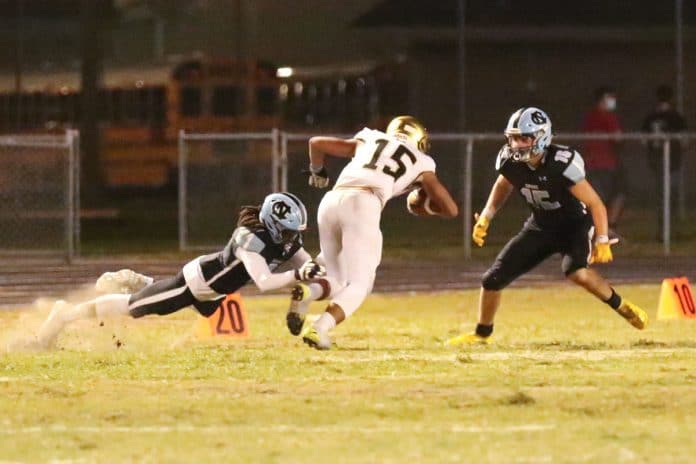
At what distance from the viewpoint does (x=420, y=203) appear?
1384 centimetres

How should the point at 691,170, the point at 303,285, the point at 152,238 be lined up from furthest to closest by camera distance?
the point at 691,170, the point at 152,238, the point at 303,285

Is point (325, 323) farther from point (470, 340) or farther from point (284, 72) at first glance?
point (284, 72)

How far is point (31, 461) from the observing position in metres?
8.86

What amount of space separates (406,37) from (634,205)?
10.3 meters

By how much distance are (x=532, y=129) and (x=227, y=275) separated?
245 centimetres

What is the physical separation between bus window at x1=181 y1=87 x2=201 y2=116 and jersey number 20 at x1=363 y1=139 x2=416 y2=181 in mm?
26467

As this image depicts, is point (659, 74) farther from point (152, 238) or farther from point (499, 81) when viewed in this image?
point (152, 238)

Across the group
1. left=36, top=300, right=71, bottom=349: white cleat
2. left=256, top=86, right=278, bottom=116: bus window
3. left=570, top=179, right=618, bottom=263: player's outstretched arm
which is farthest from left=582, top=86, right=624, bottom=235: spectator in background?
left=256, top=86, right=278, bottom=116: bus window

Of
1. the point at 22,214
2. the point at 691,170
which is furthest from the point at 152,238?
the point at 691,170

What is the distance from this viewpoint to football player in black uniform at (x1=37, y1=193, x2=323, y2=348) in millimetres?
13195

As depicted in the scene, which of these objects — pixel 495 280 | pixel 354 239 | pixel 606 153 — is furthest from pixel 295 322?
pixel 606 153

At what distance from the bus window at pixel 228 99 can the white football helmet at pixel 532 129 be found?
2631 centimetres

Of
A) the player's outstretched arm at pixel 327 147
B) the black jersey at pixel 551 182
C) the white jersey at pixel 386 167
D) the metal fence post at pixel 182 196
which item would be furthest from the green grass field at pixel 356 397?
the metal fence post at pixel 182 196

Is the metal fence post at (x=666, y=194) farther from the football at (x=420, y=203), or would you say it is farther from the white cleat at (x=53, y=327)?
the white cleat at (x=53, y=327)
